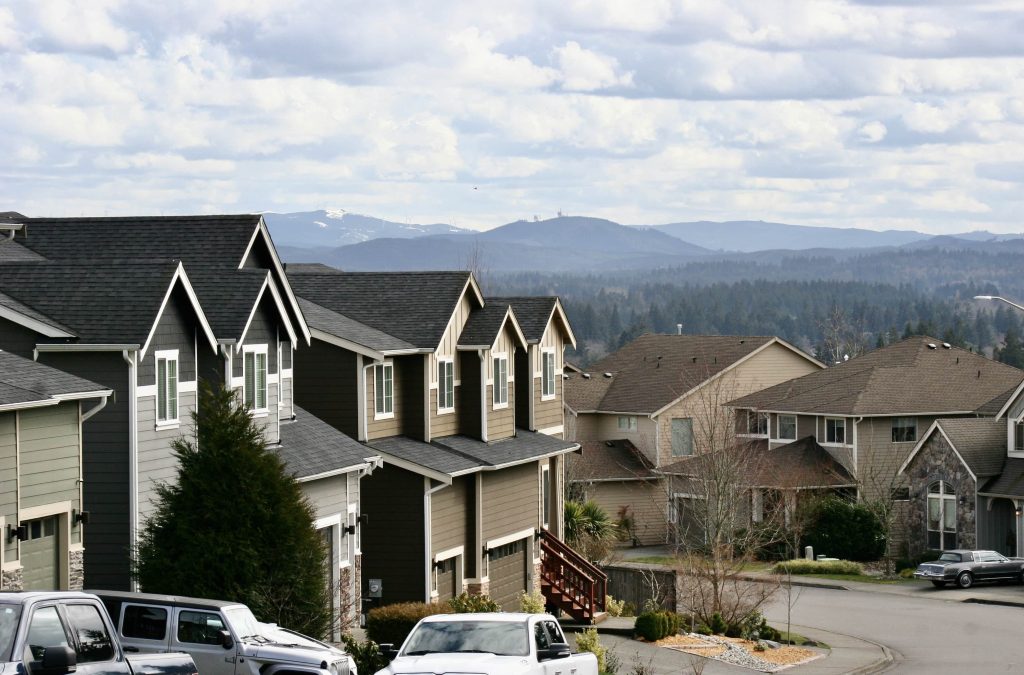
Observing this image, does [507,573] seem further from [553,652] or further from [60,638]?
[60,638]

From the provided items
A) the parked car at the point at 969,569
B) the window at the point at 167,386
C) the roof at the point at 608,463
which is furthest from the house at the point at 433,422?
the roof at the point at 608,463

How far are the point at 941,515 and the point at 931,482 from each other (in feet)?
4.37

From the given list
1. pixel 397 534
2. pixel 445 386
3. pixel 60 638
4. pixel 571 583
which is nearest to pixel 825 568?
pixel 571 583

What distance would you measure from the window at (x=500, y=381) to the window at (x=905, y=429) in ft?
97.5

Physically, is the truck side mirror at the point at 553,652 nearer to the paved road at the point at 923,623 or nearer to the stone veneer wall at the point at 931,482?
the paved road at the point at 923,623

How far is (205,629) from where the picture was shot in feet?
68.6

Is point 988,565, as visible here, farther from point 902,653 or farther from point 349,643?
point 349,643

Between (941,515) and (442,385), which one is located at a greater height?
(442,385)

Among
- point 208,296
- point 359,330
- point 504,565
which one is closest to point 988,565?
point 504,565

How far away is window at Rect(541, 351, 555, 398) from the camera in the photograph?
4641 centimetres

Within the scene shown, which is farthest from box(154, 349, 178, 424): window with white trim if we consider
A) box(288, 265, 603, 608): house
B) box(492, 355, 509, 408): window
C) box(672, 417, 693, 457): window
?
box(672, 417, 693, 457): window

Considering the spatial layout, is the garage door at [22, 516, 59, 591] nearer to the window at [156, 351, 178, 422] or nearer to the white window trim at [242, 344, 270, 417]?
the window at [156, 351, 178, 422]

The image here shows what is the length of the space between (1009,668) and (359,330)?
1675cm

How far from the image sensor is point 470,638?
68.0 ft
